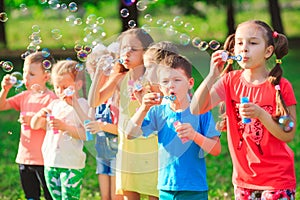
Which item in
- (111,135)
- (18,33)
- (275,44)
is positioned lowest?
(111,135)

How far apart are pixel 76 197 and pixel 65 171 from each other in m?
0.19

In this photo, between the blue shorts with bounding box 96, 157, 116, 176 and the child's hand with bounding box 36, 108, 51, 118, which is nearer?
the blue shorts with bounding box 96, 157, 116, 176

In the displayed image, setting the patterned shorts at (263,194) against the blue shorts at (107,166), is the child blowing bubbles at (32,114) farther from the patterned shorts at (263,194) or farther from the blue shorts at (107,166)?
the patterned shorts at (263,194)

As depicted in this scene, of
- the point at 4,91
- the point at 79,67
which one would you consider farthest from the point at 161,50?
the point at 4,91

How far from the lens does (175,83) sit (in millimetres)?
4480

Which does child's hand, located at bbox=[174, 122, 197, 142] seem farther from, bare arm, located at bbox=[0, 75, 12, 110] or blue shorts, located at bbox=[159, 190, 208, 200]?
bare arm, located at bbox=[0, 75, 12, 110]

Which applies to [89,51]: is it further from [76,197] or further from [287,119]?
[287,119]

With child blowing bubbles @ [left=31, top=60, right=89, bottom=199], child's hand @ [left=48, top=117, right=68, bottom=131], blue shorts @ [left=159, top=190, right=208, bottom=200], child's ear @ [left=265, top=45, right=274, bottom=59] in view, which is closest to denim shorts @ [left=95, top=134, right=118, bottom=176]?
child blowing bubbles @ [left=31, top=60, right=89, bottom=199]

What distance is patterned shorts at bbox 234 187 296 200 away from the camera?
4371 millimetres

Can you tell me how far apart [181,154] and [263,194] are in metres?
0.51

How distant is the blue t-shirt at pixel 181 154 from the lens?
14.8ft

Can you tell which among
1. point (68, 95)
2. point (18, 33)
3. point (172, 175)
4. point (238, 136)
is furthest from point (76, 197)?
point (18, 33)

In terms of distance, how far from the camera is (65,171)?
210 inches

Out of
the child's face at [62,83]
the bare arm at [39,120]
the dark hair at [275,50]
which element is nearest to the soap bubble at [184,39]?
the dark hair at [275,50]
